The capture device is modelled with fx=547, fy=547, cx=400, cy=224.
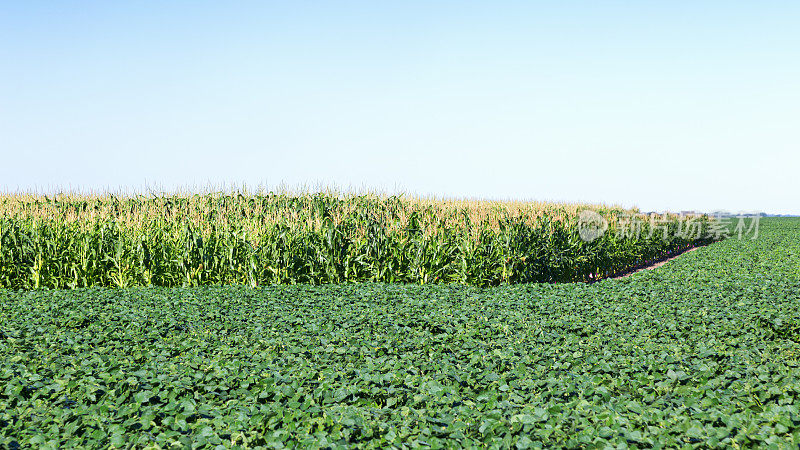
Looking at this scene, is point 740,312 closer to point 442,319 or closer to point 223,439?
point 442,319

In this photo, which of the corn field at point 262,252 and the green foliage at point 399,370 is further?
the corn field at point 262,252

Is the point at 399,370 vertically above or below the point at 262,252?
below

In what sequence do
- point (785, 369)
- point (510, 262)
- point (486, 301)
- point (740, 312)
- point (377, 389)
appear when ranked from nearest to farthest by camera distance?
1. point (377, 389)
2. point (785, 369)
3. point (740, 312)
4. point (486, 301)
5. point (510, 262)

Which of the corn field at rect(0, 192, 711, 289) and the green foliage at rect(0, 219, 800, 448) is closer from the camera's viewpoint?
the green foliage at rect(0, 219, 800, 448)

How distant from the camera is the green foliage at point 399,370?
15.7ft

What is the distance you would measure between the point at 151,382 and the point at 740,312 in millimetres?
9146

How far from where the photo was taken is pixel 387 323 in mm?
8336

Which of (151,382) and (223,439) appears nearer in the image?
(223,439)

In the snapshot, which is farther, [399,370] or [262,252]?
[262,252]

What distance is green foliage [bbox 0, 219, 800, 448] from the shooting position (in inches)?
189

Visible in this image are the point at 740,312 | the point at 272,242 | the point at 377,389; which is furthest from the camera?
the point at 272,242

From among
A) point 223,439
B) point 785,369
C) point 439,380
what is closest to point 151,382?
point 223,439

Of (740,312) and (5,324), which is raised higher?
(740,312)

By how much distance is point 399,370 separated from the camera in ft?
20.6
